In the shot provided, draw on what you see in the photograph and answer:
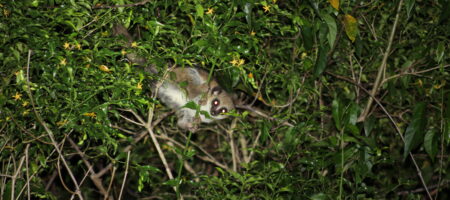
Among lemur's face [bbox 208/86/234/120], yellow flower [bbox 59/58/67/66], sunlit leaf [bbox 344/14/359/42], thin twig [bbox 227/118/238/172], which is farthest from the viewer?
lemur's face [bbox 208/86/234/120]

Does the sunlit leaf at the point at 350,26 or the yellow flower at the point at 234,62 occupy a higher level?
the sunlit leaf at the point at 350,26

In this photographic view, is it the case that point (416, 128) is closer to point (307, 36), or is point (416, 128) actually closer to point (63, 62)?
point (307, 36)

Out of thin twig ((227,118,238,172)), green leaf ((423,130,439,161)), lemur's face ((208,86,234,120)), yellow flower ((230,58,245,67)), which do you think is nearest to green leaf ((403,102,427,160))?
green leaf ((423,130,439,161))

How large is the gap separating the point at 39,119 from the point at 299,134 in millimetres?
1430

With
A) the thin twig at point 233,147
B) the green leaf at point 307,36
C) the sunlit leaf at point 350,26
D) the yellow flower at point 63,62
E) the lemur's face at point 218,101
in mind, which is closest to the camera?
the yellow flower at point 63,62

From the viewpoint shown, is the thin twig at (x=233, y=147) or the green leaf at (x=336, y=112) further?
the thin twig at (x=233, y=147)

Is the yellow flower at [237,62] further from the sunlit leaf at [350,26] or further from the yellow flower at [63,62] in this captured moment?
the yellow flower at [63,62]

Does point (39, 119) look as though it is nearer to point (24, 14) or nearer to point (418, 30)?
point (24, 14)

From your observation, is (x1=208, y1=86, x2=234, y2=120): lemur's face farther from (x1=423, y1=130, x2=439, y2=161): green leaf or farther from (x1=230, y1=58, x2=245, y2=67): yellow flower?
(x1=423, y1=130, x2=439, y2=161): green leaf

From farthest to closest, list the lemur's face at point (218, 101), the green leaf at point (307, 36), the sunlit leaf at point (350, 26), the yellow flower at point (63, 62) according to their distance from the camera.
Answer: the lemur's face at point (218, 101) < the sunlit leaf at point (350, 26) < the green leaf at point (307, 36) < the yellow flower at point (63, 62)

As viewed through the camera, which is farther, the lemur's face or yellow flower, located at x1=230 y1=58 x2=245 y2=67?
the lemur's face

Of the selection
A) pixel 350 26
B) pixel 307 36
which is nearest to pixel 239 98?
pixel 350 26

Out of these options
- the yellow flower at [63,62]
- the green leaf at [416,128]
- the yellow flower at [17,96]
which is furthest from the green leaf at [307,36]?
the yellow flower at [17,96]

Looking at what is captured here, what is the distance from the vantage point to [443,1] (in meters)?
2.49
